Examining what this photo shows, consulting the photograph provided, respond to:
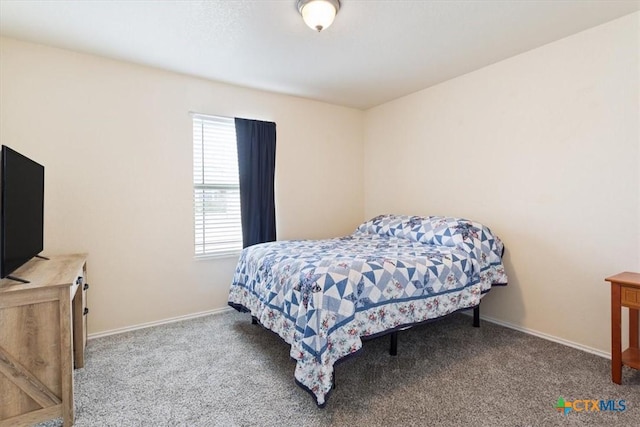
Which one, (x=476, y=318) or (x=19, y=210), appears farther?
(x=476, y=318)

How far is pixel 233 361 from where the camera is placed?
90.7 inches

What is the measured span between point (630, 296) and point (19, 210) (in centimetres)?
356

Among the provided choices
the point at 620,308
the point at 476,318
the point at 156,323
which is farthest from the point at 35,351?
the point at 620,308

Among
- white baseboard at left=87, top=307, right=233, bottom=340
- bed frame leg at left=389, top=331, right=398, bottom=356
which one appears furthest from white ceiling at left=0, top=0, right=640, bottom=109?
white baseboard at left=87, top=307, right=233, bottom=340

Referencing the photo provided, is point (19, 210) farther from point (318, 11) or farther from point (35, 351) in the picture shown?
point (318, 11)

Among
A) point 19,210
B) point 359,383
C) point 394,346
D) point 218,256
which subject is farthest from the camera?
point 218,256

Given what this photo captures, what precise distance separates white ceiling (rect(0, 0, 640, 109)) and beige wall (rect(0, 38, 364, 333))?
0.66 ft

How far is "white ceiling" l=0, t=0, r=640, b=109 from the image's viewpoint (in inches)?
81.8

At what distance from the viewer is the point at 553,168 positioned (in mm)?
2584

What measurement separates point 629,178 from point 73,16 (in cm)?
395

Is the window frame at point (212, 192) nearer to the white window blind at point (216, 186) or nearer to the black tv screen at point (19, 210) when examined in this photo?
the white window blind at point (216, 186)

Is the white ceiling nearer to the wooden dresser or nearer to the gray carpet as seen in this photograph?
the wooden dresser

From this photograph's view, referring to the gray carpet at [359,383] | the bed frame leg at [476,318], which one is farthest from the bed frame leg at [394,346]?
the bed frame leg at [476,318]

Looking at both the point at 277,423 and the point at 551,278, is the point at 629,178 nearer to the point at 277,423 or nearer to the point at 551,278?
the point at 551,278
